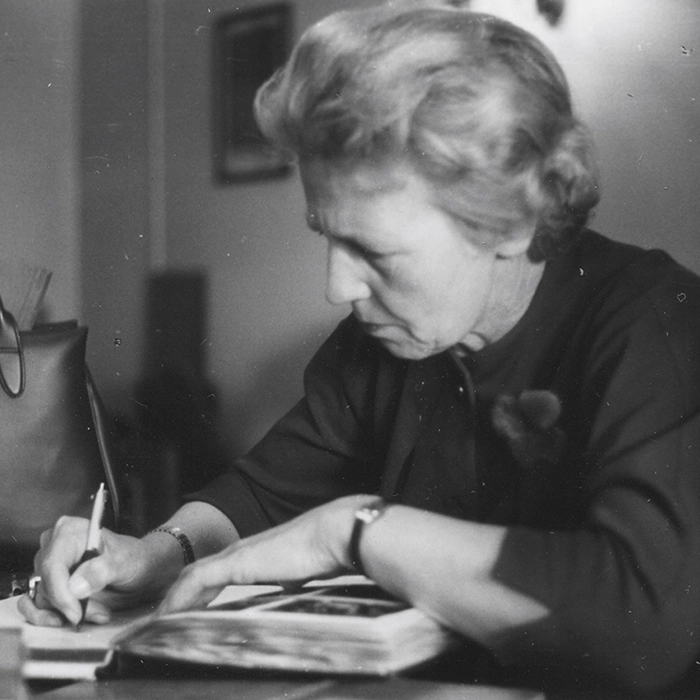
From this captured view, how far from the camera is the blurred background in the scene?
1.05 metres

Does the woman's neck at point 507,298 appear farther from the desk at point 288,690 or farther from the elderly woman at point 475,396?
the desk at point 288,690

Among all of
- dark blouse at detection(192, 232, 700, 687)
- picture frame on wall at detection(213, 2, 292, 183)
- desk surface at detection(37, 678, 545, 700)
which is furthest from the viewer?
picture frame on wall at detection(213, 2, 292, 183)

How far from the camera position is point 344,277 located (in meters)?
0.77

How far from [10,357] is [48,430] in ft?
0.31

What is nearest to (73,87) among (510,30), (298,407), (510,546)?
(298,407)

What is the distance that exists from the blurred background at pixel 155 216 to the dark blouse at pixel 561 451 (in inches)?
5.1

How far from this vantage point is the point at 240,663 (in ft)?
1.77

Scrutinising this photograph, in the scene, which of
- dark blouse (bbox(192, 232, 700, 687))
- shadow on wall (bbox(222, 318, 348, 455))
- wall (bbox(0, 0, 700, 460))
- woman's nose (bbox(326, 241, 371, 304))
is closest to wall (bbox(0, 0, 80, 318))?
wall (bbox(0, 0, 700, 460))

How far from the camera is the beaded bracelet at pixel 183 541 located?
→ 2.85 feet

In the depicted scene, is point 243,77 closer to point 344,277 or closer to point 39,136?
point 39,136

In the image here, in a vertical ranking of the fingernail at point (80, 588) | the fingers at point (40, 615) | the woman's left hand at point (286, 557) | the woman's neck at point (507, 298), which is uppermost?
the woman's neck at point (507, 298)

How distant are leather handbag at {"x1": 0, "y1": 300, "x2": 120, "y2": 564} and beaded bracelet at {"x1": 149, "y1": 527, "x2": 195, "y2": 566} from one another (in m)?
0.21

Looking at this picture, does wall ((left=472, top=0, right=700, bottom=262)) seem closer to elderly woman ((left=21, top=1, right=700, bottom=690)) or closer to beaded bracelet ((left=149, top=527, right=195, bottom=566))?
elderly woman ((left=21, top=1, right=700, bottom=690))

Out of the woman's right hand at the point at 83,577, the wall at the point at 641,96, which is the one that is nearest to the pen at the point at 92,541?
the woman's right hand at the point at 83,577
